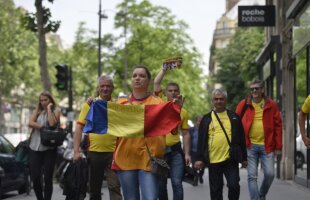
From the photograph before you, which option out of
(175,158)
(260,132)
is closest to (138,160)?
(175,158)

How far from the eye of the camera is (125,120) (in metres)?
7.28

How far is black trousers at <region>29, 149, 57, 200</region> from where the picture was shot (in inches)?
447

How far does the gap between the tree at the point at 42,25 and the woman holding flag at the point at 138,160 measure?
1747 cm

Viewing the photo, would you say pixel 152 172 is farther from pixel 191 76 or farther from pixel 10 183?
pixel 191 76

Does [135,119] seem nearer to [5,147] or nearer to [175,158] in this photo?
[175,158]

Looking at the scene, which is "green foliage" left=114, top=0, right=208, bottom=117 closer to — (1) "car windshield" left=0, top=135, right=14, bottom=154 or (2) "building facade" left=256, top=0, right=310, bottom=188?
(2) "building facade" left=256, top=0, right=310, bottom=188

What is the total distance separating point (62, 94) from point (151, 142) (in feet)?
211

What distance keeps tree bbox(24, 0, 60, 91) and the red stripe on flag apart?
17430 mm

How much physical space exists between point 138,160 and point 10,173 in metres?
8.97

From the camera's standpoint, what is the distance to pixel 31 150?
37.9ft

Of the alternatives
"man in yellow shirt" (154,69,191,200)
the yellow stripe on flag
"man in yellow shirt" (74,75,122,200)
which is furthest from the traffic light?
the yellow stripe on flag

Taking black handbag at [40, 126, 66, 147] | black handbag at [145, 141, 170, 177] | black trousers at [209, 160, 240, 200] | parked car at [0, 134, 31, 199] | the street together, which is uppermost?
black handbag at [40, 126, 66, 147]

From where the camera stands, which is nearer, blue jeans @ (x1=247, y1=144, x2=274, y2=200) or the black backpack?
the black backpack

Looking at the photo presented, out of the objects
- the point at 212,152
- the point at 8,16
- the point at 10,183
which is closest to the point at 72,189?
the point at 212,152
